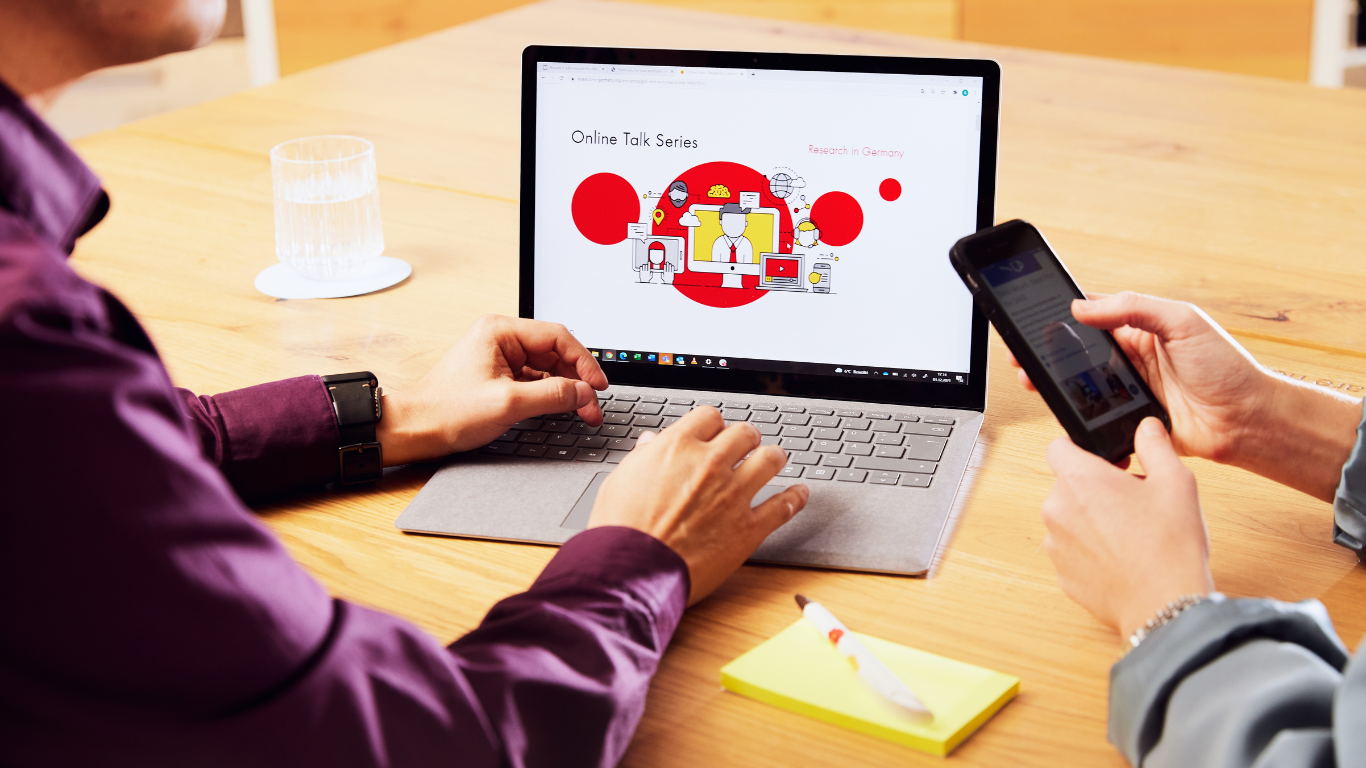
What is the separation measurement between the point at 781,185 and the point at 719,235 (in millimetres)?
71

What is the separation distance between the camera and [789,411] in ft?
3.47

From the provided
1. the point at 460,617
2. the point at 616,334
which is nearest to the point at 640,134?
the point at 616,334

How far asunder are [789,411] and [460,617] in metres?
0.37

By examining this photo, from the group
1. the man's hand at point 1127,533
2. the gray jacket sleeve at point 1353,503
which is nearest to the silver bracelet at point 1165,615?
the man's hand at point 1127,533

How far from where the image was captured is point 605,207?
3.62 ft

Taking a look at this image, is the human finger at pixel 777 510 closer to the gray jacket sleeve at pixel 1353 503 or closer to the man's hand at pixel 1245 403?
the man's hand at pixel 1245 403

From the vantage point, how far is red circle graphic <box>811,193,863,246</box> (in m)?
1.06

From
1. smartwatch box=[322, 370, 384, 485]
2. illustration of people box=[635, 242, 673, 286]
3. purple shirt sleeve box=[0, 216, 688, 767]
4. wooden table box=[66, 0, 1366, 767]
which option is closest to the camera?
purple shirt sleeve box=[0, 216, 688, 767]

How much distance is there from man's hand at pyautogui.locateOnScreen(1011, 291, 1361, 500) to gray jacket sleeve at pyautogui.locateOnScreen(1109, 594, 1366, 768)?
0.85 feet

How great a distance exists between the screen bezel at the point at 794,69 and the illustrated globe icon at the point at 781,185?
10 centimetres

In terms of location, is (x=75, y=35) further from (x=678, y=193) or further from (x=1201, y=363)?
(x=1201, y=363)

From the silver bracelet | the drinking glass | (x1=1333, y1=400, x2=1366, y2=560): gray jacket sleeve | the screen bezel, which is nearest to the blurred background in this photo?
the drinking glass

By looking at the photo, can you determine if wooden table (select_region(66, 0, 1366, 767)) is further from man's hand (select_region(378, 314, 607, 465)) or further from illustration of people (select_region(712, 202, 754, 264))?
illustration of people (select_region(712, 202, 754, 264))

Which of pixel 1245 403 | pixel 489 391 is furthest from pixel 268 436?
pixel 1245 403
